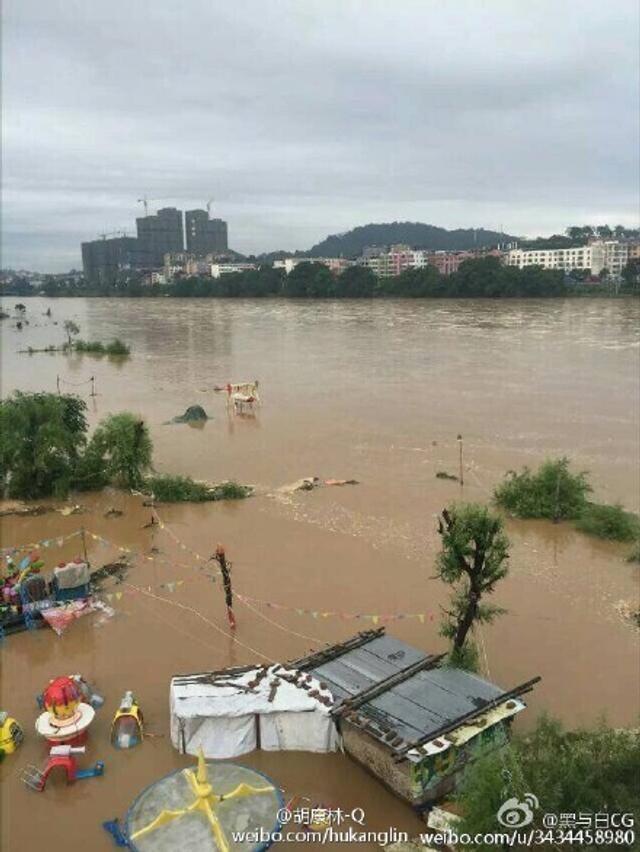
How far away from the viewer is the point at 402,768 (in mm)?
8008

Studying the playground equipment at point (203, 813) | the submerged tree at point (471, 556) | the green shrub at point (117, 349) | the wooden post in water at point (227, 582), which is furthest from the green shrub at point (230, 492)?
the green shrub at point (117, 349)

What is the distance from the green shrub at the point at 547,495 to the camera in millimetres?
17031

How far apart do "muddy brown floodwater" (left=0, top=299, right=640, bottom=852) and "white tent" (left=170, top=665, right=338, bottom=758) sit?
9.6 inches

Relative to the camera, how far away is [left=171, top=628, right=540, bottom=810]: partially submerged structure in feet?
26.3

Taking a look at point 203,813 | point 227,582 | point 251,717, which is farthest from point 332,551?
point 203,813

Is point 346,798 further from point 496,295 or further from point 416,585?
point 496,295

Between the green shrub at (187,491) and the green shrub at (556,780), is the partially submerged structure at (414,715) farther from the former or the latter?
the green shrub at (187,491)

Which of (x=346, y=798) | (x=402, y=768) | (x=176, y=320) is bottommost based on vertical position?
(x=346, y=798)

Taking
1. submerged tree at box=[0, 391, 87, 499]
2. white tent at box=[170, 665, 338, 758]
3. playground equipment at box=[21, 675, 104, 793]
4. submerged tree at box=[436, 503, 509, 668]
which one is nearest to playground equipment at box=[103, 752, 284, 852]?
white tent at box=[170, 665, 338, 758]

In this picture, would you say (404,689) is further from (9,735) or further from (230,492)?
(230,492)

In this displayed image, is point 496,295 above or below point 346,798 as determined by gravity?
above

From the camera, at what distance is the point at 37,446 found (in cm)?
1838

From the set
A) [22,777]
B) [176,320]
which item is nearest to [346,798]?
[22,777]

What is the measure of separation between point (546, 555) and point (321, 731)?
8.13m
